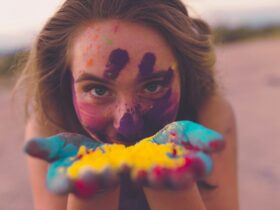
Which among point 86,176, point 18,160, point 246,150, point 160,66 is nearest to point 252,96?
point 246,150

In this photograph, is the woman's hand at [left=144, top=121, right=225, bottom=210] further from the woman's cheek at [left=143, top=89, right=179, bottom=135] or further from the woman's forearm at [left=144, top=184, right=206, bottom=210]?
the woman's cheek at [left=143, top=89, right=179, bottom=135]

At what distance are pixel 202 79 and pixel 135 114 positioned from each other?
45cm

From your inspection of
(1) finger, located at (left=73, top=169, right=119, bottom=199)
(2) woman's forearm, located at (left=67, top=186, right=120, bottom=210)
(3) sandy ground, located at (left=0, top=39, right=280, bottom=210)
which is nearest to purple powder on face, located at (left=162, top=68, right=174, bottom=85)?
(2) woman's forearm, located at (left=67, top=186, right=120, bottom=210)

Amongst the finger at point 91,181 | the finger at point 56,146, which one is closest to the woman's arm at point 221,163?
the finger at point 56,146

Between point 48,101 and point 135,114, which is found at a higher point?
point 135,114

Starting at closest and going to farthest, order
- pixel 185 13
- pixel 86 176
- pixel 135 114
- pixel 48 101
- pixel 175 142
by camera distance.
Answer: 1. pixel 86 176
2. pixel 175 142
3. pixel 135 114
4. pixel 185 13
5. pixel 48 101

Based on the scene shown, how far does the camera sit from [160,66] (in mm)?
1241

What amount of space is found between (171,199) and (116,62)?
38cm

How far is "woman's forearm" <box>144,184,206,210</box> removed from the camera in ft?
3.34

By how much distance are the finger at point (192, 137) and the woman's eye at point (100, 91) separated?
217 mm

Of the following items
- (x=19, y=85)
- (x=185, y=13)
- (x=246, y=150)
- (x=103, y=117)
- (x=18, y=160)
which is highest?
(x=185, y=13)

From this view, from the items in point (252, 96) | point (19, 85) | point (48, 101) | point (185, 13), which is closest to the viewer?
point (185, 13)

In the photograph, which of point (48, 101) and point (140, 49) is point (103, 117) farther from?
point (48, 101)

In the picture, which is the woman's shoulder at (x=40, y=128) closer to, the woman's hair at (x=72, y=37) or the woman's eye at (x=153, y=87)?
the woman's hair at (x=72, y=37)
